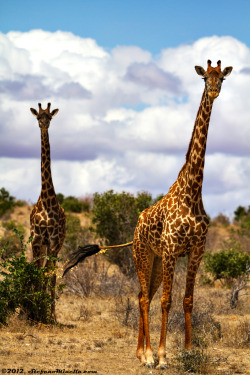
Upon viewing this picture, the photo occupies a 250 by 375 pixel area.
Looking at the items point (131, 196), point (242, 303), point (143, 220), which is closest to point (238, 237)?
point (131, 196)

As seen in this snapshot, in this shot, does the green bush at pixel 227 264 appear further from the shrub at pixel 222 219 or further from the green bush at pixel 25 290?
the shrub at pixel 222 219

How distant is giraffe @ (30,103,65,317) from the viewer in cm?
1073

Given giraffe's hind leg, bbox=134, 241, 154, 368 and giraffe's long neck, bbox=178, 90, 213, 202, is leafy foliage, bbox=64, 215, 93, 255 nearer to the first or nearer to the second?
giraffe's hind leg, bbox=134, 241, 154, 368

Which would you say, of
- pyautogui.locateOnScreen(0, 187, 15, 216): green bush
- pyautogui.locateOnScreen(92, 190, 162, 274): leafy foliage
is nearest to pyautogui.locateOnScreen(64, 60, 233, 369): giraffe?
pyautogui.locateOnScreen(92, 190, 162, 274): leafy foliage

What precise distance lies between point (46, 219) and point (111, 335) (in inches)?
101

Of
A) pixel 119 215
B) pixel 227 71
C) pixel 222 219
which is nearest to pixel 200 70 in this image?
pixel 227 71

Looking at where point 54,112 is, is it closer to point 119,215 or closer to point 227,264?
point 119,215

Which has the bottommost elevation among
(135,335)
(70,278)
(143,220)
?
(135,335)

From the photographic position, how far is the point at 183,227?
7.59m

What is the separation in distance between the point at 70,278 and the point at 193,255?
7.19 meters

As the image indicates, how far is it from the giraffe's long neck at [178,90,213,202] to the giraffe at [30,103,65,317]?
372 centimetres

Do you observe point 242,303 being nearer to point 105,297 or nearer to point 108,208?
point 105,297

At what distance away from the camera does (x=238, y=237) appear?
26.3 metres

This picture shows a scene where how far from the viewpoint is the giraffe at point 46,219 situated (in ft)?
35.2
